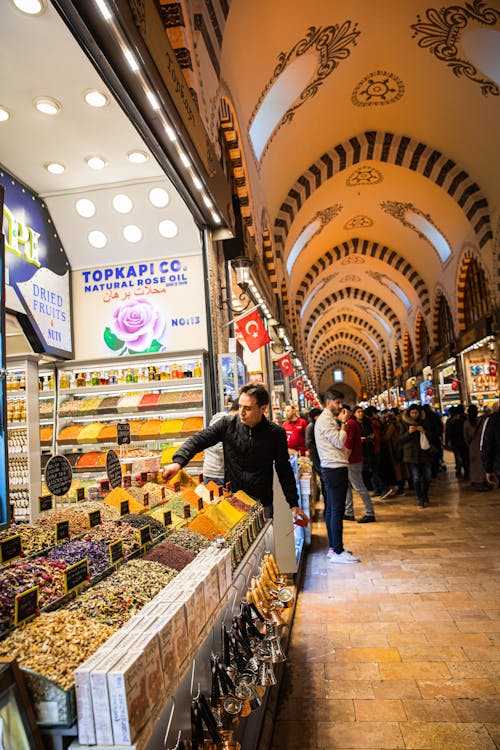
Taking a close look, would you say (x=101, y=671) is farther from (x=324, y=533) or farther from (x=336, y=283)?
(x=336, y=283)

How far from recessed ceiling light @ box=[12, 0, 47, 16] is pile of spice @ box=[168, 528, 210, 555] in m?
3.02

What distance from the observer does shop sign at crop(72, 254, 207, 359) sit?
6.23m

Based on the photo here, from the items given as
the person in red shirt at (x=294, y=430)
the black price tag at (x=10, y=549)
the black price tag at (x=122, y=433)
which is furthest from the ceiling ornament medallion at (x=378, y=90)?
the black price tag at (x=10, y=549)

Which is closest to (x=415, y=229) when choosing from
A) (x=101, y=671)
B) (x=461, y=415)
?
(x=461, y=415)

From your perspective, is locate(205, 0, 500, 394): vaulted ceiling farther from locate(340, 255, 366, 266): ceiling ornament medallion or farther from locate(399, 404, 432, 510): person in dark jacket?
locate(399, 404, 432, 510): person in dark jacket

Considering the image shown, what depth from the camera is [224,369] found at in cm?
610

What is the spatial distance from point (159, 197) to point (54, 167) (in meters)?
1.05

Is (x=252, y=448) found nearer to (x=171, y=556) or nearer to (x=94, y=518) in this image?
(x=94, y=518)

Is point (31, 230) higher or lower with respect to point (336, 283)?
lower

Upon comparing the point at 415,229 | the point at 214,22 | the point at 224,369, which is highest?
the point at 415,229

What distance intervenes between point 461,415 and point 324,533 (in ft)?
15.1

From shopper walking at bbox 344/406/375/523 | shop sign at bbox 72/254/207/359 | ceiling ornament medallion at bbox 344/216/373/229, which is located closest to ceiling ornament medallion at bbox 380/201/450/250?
ceiling ornament medallion at bbox 344/216/373/229

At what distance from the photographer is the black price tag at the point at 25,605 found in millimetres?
1333

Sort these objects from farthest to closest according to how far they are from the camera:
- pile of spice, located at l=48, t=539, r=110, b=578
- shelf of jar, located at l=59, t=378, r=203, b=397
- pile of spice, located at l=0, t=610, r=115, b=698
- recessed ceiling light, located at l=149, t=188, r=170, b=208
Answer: shelf of jar, located at l=59, t=378, r=203, b=397, recessed ceiling light, located at l=149, t=188, r=170, b=208, pile of spice, located at l=48, t=539, r=110, b=578, pile of spice, located at l=0, t=610, r=115, b=698
